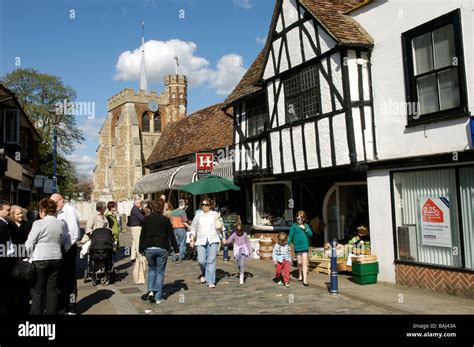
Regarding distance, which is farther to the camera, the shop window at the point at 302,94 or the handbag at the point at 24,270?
the shop window at the point at 302,94

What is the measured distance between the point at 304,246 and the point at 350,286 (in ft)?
4.33

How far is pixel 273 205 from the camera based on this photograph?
612 inches

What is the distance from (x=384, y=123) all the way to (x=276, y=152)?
390cm

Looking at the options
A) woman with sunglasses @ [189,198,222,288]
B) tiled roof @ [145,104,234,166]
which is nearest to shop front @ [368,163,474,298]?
woman with sunglasses @ [189,198,222,288]

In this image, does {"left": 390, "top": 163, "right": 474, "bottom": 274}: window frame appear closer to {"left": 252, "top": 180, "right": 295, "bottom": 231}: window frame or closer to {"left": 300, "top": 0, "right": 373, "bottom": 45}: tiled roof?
{"left": 300, "top": 0, "right": 373, "bottom": 45}: tiled roof

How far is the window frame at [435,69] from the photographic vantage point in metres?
7.85

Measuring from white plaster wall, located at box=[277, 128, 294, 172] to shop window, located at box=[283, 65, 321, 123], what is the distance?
0.39 m

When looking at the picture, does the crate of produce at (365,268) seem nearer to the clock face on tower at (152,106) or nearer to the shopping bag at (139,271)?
the shopping bag at (139,271)

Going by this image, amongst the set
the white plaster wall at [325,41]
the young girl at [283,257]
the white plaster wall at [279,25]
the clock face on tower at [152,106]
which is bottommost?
the young girl at [283,257]

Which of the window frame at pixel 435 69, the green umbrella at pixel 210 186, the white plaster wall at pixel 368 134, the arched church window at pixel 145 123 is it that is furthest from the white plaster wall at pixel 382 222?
the arched church window at pixel 145 123

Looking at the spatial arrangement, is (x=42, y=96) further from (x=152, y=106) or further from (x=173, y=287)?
(x=173, y=287)

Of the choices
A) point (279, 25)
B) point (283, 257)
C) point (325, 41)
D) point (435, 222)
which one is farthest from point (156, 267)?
point (279, 25)

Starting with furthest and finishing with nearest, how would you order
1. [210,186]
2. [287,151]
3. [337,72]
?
[210,186]
[287,151]
[337,72]

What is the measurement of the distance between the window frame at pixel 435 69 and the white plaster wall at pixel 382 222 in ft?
4.88
